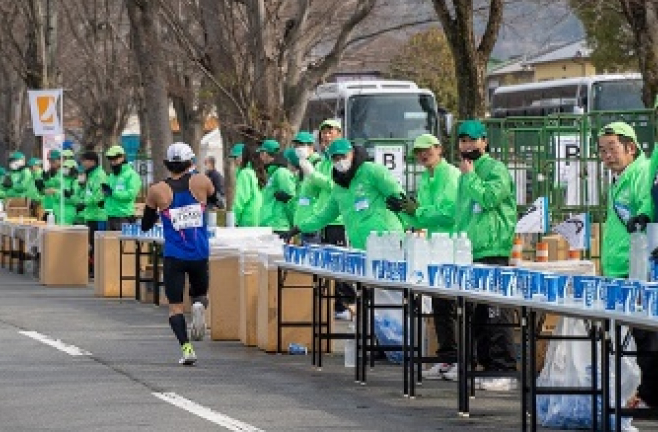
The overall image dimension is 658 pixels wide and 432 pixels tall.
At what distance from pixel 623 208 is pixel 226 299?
814 centimetres

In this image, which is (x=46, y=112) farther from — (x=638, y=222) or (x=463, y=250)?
(x=638, y=222)

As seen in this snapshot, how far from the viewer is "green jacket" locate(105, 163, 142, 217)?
31656mm

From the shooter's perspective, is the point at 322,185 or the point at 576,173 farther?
the point at 576,173

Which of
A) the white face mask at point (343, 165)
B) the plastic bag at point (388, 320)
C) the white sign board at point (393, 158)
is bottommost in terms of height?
the plastic bag at point (388, 320)

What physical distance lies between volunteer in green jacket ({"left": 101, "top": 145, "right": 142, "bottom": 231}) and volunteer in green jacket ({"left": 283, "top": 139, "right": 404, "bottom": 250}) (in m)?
12.4

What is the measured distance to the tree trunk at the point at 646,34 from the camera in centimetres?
2870

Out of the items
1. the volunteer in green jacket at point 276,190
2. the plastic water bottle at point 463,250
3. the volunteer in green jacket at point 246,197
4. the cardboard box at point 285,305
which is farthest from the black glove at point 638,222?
the volunteer in green jacket at point 246,197

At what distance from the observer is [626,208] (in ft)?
48.6

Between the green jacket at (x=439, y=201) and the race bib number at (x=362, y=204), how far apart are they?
0.60 m

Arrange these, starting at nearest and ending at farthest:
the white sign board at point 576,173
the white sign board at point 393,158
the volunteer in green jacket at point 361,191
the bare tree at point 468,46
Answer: the volunteer in green jacket at point 361,191, the white sign board at point 576,173, the bare tree at point 468,46, the white sign board at point 393,158

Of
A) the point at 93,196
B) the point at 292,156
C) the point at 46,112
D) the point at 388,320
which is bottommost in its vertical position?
the point at 388,320

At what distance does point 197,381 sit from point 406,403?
7.18 ft

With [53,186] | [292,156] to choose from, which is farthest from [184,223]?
[53,186]

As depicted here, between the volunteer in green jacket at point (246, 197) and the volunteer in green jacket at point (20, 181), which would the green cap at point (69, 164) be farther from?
the volunteer in green jacket at point (246, 197)
